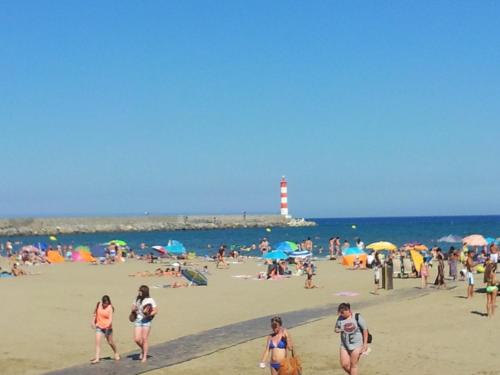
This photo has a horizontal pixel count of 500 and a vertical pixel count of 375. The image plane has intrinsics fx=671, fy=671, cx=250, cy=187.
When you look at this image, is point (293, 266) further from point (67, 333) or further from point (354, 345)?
point (354, 345)

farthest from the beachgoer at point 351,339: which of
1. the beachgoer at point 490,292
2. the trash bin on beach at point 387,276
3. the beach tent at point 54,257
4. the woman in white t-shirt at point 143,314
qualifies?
the beach tent at point 54,257

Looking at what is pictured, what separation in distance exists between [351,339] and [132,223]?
10580 cm

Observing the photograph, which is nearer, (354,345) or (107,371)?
(354,345)

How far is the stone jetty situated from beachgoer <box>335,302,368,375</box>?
91.8 metres

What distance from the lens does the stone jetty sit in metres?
100

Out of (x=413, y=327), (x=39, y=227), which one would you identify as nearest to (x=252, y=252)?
(x=413, y=327)

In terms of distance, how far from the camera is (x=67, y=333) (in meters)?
14.2

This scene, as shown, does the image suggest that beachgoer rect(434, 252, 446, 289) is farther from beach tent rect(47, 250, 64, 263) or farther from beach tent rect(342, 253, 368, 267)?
beach tent rect(47, 250, 64, 263)

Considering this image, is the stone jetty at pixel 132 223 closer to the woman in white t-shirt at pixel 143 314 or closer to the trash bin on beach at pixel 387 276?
the trash bin on beach at pixel 387 276

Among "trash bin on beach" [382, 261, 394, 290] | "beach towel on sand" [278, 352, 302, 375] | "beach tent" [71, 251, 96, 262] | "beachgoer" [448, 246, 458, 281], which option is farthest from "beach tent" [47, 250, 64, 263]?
"beach towel on sand" [278, 352, 302, 375]

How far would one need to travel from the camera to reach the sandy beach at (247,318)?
11219 mm

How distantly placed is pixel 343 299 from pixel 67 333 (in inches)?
340

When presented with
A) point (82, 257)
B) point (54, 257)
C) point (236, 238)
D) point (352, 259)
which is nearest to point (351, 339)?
point (352, 259)

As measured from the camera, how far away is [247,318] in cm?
1611
